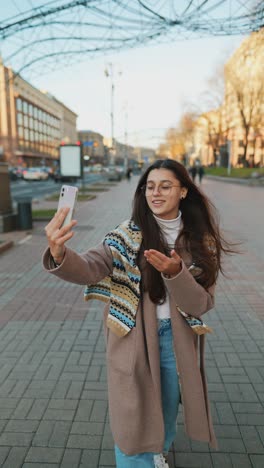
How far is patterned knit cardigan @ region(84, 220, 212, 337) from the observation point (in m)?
1.66

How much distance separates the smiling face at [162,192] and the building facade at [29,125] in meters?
52.1

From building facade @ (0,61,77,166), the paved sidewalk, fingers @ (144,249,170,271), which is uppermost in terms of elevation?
building facade @ (0,61,77,166)

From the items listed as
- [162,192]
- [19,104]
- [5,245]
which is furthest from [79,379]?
[19,104]

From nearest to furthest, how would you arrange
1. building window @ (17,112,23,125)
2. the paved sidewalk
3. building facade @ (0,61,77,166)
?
the paved sidewalk → building facade @ (0,61,77,166) → building window @ (17,112,23,125)

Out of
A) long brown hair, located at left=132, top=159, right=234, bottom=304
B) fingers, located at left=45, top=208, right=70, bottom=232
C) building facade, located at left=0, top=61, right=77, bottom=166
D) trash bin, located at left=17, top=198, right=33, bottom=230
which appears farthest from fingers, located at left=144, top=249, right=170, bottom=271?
building facade, located at left=0, top=61, right=77, bottom=166

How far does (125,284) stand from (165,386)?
2.04 ft

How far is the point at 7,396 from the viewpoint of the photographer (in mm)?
2918

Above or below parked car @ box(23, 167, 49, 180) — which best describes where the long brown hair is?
above

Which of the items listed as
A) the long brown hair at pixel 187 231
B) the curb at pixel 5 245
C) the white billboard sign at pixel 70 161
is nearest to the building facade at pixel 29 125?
the white billboard sign at pixel 70 161

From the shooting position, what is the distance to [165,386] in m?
1.87

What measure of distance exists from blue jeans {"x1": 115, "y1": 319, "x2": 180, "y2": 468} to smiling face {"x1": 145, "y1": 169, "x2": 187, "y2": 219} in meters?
0.54

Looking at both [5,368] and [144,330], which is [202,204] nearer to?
[144,330]

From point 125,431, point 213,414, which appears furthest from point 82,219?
point 125,431

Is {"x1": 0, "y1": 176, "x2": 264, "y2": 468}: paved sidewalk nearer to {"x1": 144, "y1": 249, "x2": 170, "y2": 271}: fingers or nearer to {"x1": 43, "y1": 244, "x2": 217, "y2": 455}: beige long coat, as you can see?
{"x1": 43, "y1": 244, "x2": 217, "y2": 455}: beige long coat
